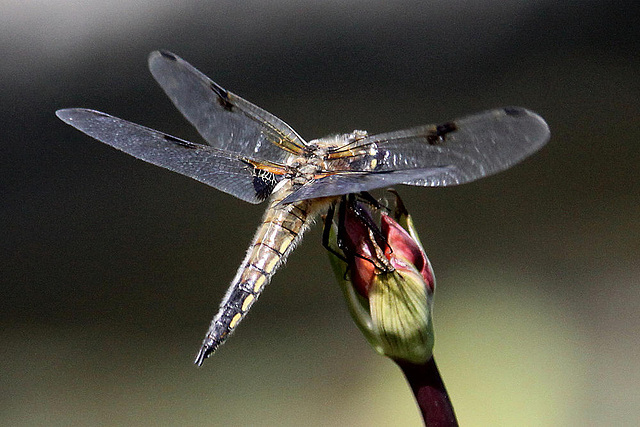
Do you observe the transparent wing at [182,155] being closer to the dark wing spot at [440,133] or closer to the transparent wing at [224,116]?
the transparent wing at [224,116]

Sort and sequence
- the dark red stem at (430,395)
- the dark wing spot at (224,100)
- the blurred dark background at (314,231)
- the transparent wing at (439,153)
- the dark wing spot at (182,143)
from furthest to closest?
the blurred dark background at (314,231) < the dark wing spot at (224,100) < the dark wing spot at (182,143) < the transparent wing at (439,153) < the dark red stem at (430,395)

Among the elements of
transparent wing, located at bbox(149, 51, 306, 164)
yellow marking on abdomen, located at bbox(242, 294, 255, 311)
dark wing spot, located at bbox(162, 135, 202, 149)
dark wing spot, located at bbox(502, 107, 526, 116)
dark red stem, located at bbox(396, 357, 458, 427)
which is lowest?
dark red stem, located at bbox(396, 357, 458, 427)

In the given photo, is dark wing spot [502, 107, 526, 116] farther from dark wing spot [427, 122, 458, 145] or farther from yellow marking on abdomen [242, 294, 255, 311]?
yellow marking on abdomen [242, 294, 255, 311]

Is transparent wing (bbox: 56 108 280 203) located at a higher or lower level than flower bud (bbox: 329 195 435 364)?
higher

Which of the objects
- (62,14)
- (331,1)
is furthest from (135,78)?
(331,1)

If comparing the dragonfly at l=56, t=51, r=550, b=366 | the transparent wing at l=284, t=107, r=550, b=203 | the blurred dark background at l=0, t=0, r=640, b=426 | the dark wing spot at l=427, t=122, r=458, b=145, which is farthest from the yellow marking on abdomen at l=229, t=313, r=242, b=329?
the blurred dark background at l=0, t=0, r=640, b=426

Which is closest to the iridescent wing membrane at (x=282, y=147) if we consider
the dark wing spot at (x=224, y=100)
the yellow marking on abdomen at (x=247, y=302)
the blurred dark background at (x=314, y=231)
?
→ the dark wing spot at (x=224, y=100)
